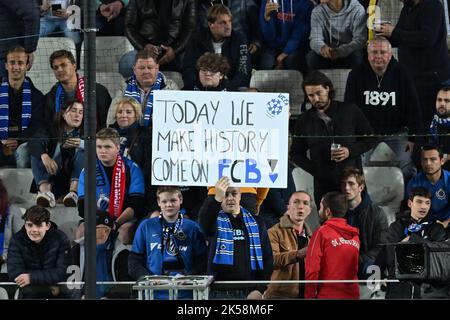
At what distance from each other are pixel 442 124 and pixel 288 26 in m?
1.53

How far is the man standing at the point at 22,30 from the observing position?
9.97 metres

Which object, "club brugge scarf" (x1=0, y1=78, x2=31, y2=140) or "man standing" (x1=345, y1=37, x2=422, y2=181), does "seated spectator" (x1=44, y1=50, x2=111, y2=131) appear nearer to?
"club brugge scarf" (x1=0, y1=78, x2=31, y2=140)

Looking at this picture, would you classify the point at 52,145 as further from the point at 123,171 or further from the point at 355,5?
the point at 355,5

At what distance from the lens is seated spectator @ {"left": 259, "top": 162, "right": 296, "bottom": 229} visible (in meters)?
9.60

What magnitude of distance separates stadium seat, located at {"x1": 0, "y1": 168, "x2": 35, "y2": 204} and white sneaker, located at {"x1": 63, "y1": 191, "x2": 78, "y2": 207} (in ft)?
0.89

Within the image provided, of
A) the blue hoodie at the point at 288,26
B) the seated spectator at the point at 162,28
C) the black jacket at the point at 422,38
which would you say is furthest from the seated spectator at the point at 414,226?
the seated spectator at the point at 162,28

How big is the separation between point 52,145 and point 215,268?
1.69m

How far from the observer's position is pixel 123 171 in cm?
966

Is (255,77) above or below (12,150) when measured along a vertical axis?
above

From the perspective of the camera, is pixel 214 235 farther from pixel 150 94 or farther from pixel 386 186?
pixel 386 186

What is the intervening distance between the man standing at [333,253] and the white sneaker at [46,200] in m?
2.09

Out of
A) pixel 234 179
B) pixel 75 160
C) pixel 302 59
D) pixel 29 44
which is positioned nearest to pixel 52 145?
pixel 75 160

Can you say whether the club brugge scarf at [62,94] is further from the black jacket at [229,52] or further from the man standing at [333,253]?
the man standing at [333,253]
